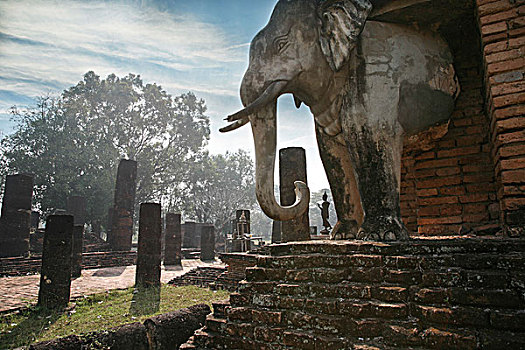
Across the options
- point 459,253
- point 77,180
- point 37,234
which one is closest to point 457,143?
point 459,253

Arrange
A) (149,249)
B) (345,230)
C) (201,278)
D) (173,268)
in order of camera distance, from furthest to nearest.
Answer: (173,268), (201,278), (149,249), (345,230)

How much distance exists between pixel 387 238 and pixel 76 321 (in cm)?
657

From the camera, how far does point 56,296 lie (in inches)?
323

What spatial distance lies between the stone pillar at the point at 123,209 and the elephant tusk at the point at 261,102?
17.0 metres

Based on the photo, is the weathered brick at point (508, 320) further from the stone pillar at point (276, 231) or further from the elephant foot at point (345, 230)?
the stone pillar at point (276, 231)

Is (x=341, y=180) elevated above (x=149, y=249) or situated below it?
above

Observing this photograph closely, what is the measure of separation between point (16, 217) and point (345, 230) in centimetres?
1664

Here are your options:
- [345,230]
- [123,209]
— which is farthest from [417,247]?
[123,209]

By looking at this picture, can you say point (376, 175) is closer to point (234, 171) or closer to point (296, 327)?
point (296, 327)

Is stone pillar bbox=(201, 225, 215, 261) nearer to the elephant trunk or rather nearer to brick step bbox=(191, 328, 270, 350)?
the elephant trunk

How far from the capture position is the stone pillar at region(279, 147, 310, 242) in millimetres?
8594

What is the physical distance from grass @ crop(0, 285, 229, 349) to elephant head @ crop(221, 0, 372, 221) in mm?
3900

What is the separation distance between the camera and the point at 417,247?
250 cm

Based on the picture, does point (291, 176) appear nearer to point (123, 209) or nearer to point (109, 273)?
point (109, 273)
